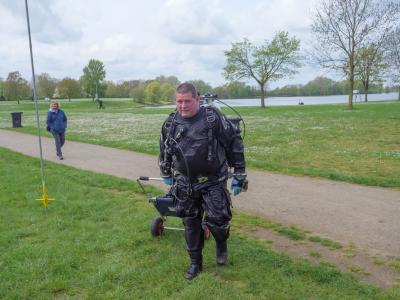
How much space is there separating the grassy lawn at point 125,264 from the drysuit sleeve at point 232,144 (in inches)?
47.2

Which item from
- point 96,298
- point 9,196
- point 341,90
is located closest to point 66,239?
point 96,298

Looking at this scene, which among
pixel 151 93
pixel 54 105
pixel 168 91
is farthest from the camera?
pixel 151 93

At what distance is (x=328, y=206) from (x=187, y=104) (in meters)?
3.75

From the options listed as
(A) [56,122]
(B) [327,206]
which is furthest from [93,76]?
(B) [327,206]

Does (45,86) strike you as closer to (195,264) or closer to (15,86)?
(15,86)

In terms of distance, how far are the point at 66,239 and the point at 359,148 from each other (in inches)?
412

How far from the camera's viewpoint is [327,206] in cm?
673

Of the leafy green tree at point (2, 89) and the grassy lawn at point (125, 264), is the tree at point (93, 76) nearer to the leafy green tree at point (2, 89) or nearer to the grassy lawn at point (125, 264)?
the leafy green tree at point (2, 89)

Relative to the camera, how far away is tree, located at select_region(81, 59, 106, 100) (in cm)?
8875

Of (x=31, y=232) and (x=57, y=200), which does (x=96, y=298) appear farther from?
(x=57, y=200)

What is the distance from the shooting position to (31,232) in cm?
589

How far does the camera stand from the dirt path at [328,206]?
5414 millimetres

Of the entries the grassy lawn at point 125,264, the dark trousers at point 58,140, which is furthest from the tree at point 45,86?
the grassy lawn at point 125,264

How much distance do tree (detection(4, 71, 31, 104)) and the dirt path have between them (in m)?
76.8
